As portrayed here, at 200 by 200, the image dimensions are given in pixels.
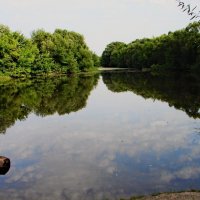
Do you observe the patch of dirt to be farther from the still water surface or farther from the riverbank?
the still water surface

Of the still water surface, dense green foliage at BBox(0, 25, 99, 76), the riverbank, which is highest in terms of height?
dense green foliage at BBox(0, 25, 99, 76)

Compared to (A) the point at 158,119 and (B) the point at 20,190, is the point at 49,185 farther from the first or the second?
(A) the point at 158,119

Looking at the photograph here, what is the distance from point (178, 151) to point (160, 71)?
313ft

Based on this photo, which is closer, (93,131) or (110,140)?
(110,140)

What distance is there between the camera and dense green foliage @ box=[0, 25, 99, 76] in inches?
3912

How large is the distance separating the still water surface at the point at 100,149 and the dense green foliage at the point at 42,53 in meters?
55.6

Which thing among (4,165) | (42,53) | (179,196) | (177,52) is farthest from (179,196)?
(42,53)

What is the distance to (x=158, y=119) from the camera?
114 feet

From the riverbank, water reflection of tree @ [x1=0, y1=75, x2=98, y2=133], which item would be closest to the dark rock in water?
the riverbank

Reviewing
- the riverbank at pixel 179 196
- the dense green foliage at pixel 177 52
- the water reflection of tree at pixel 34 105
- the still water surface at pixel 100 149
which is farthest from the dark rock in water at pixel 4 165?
the dense green foliage at pixel 177 52

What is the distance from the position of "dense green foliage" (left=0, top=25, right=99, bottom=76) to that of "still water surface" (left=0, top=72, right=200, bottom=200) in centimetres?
5560

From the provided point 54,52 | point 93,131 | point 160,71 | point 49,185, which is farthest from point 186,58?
point 49,185

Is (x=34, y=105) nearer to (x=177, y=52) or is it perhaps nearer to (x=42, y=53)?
(x=177, y=52)

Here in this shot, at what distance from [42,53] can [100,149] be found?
96525 millimetres
